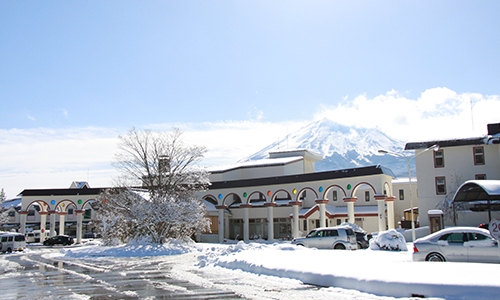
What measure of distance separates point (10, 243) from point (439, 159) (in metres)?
37.5

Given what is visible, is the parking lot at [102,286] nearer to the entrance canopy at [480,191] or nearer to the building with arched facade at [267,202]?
the entrance canopy at [480,191]

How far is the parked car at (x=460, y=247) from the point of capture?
15.9 meters

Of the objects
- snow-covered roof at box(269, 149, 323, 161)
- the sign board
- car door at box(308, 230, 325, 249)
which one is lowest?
car door at box(308, 230, 325, 249)

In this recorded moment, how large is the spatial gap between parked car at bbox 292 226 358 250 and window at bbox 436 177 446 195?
1568 centimetres

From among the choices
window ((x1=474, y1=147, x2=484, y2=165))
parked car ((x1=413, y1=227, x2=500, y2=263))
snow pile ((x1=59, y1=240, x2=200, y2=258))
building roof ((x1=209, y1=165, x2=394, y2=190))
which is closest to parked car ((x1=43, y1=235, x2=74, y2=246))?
building roof ((x1=209, y1=165, x2=394, y2=190))

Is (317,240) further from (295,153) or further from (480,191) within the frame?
(295,153)

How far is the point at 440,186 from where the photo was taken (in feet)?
131

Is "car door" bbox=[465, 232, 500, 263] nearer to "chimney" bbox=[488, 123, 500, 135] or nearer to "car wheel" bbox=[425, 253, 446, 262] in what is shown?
"car wheel" bbox=[425, 253, 446, 262]

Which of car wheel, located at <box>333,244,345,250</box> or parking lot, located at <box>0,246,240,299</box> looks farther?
car wheel, located at <box>333,244,345,250</box>

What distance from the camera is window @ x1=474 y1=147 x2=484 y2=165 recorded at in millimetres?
38562

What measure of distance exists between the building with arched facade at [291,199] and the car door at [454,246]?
73.2ft

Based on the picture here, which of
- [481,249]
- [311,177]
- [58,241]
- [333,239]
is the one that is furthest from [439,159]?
[58,241]

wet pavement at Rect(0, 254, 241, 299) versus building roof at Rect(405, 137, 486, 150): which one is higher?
building roof at Rect(405, 137, 486, 150)

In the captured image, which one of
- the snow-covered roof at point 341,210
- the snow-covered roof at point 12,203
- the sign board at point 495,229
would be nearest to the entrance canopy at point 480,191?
the sign board at point 495,229
